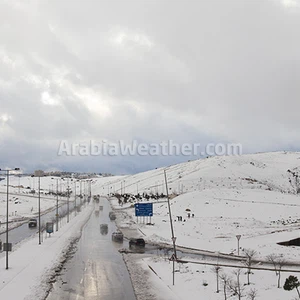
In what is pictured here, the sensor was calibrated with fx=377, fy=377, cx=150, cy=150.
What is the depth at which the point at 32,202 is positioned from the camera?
504ft

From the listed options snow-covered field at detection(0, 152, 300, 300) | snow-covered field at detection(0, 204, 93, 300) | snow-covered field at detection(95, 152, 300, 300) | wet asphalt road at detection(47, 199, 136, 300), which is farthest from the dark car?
snow-covered field at detection(0, 204, 93, 300)

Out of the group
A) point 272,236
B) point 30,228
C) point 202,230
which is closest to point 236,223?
point 202,230

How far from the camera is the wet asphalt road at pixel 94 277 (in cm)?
2628

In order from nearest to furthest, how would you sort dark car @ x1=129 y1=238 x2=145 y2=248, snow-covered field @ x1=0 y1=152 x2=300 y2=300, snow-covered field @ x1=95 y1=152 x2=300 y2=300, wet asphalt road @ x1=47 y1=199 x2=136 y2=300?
wet asphalt road @ x1=47 y1=199 x2=136 y2=300 → snow-covered field @ x1=0 y1=152 x2=300 y2=300 → snow-covered field @ x1=95 y1=152 x2=300 y2=300 → dark car @ x1=129 y1=238 x2=145 y2=248

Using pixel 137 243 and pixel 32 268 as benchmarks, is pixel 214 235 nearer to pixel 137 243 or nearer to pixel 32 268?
pixel 137 243

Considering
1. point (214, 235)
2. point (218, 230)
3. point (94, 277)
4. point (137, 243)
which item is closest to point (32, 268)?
point (94, 277)

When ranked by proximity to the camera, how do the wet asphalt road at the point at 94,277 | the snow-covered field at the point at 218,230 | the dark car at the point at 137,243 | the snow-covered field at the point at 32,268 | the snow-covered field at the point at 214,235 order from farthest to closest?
1. the dark car at the point at 137,243
2. the snow-covered field at the point at 218,230
3. the snow-covered field at the point at 214,235
4. the snow-covered field at the point at 32,268
5. the wet asphalt road at the point at 94,277


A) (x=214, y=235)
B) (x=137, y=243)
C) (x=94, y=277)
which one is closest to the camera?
(x=94, y=277)

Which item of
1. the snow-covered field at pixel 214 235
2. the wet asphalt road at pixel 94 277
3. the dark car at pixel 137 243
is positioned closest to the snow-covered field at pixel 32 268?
the wet asphalt road at pixel 94 277

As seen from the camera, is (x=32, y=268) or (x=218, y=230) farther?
(x=218, y=230)

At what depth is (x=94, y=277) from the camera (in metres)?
31.8

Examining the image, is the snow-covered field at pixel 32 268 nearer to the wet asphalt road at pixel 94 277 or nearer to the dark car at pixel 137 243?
the wet asphalt road at pixel 94 277

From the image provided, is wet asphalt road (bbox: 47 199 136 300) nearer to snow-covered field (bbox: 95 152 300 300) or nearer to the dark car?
snow-covered field (bbox: 95 152 300 300)

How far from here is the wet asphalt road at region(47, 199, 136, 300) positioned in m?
26.3
